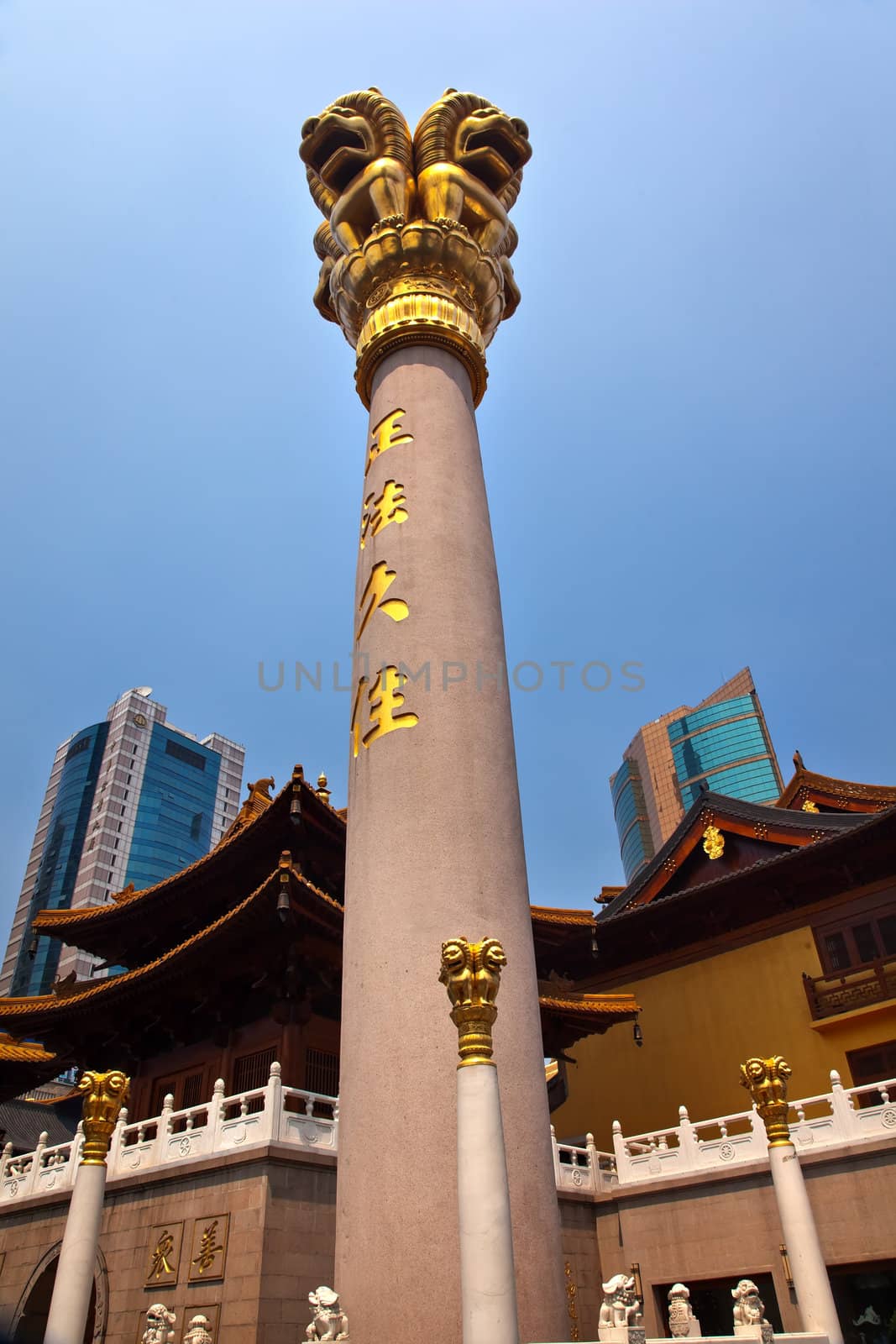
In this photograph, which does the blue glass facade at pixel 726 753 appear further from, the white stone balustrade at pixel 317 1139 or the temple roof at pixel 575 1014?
the white stone balustrade at pixel 317 1139

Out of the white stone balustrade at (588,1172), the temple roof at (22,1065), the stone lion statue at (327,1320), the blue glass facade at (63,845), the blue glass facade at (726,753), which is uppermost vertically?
the blue glass facade at (726,753)

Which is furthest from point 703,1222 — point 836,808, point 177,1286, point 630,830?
point 630,830

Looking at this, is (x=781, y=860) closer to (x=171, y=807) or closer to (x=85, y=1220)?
(x=85, y=1220)

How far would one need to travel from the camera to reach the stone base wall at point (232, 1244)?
9773 millimetres

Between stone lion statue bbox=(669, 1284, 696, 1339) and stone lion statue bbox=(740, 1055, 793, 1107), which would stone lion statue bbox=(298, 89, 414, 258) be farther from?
stone lion statue bbox=(669, 1284, 696, 1339)

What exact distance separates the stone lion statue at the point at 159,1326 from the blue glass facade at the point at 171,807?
71.8 metres

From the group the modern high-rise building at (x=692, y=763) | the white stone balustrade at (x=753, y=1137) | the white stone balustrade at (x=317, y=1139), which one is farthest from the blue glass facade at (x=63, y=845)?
the white stone balustrade at (x=753, y=1137)

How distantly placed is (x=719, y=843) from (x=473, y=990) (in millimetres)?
16941

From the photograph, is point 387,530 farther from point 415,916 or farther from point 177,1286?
point 177,1286

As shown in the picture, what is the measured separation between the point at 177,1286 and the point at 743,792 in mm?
80992

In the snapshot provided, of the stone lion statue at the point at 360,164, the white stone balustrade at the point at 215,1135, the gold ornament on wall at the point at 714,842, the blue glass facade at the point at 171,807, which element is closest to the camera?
the stone lion statue at the point at 360,164

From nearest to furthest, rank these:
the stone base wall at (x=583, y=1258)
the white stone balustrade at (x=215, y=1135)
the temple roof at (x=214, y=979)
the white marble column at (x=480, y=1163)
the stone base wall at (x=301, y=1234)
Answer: the white marble column at (x=480, y=1163)
the stone base wall at (x=301, y=1234)
the white stone balustrade at (x=215, y=1135)
the temple roof at (x=214, y=979)
the stone base wall at (x=583, y=1258)

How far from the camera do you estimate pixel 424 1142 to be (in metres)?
4.89

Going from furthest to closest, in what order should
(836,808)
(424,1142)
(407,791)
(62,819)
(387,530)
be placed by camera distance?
(62,819) → (836,808) → (387,530) → (407,791) → (424,1142)
